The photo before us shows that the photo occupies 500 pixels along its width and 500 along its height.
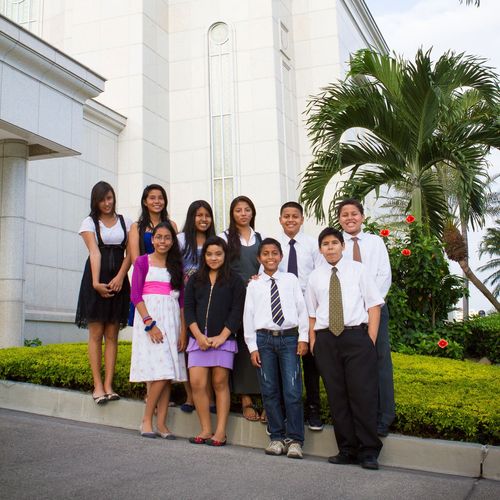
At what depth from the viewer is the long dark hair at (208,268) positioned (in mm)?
4953

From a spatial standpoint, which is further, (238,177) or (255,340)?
(238,177)

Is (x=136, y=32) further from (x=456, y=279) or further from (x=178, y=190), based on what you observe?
(x=456, y=279)

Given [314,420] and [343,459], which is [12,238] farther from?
[343,459]

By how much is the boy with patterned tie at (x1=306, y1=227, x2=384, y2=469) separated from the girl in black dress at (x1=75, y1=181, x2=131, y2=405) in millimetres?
1890

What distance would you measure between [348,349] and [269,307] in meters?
0.70

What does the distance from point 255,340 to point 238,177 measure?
10.8 meters

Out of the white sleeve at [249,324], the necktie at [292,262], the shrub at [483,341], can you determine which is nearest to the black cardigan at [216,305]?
the white sleeve at [249,324]

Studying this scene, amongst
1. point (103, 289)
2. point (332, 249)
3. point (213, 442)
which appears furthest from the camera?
point (103, 289)

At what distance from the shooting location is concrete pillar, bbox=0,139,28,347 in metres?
8.04

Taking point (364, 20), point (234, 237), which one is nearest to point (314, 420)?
point (234, 237)

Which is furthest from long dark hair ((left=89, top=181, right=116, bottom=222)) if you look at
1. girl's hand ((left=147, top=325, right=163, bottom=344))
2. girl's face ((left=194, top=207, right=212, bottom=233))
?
girl's hand ((left=147, top=325, right=163, bottom=344))

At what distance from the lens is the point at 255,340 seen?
472 centimetres

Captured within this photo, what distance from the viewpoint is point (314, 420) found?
4848 millimetres

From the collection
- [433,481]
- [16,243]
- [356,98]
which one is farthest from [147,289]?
[356,98]
